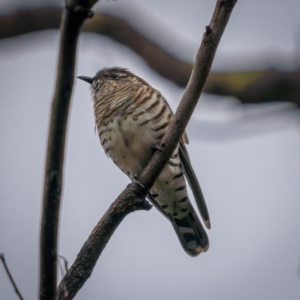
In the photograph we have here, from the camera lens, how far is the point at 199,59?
10.3 feet

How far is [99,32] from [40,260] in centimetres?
278

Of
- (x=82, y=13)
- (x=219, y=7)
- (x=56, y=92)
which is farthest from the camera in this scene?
(x=219, y=7)

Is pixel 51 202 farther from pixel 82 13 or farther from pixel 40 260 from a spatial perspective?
pixel 82 13

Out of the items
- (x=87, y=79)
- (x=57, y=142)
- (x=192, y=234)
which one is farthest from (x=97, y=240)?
(x=87, y=79)

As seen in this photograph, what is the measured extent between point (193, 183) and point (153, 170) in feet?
4.55

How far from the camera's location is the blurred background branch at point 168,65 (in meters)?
4.32

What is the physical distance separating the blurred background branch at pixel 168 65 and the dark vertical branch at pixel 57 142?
7.49 feet

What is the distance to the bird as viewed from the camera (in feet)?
15.5

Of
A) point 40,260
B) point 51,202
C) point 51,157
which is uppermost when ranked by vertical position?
point 51,157

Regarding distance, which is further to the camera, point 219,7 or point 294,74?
point 294,74

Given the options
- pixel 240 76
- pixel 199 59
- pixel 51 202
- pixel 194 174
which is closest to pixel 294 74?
pixel 240 76

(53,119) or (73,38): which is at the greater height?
(73,38)

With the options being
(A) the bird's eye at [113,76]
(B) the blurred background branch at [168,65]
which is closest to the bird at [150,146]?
(A) the bird's eye at [113,76]

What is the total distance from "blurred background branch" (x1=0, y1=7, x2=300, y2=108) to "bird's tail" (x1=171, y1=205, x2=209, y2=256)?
4.33 ft
